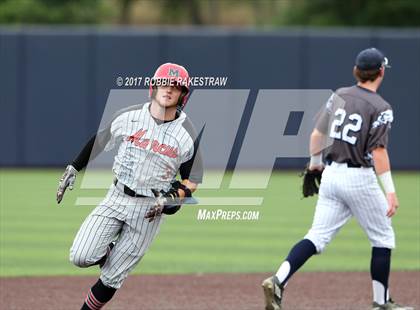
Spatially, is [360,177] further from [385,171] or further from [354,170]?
[385,171]

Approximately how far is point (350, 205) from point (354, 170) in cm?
28

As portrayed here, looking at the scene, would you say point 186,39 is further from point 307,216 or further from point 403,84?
point 307,216

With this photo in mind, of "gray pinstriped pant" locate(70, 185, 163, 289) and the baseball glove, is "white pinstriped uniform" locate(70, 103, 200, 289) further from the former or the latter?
the baseball glove

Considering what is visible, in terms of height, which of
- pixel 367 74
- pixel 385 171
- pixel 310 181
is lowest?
pixel 310 181

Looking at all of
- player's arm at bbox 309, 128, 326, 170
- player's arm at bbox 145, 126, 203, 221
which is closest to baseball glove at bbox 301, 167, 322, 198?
player's arm at bbox 309, 128, 326, 170

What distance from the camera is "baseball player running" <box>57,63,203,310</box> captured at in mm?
6844

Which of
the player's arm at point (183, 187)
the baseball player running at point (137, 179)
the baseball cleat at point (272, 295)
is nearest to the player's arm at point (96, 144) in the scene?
the baseball player running at point (137, 179)

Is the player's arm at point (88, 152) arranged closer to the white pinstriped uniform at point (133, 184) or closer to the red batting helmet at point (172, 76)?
the white pinstriped uniform at point (133, 184)

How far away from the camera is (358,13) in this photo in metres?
34.1

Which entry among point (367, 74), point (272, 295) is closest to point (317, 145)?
point (367, 74)

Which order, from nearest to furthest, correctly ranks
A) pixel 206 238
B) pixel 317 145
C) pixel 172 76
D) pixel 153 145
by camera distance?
pixel 172 76
pixel 153 145
pixel 317 145
pixel 206 238

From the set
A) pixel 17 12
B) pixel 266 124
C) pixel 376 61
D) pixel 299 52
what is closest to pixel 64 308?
pixel 376 61

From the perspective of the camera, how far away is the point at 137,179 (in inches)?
273

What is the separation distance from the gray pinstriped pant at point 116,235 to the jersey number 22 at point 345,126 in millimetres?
1614
